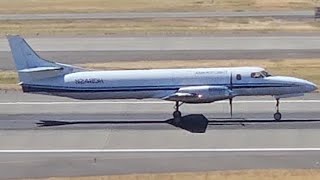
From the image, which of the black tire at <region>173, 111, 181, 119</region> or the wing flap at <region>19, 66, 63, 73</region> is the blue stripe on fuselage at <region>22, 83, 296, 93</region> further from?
the black tire at <region>173, 111, 181, 119</region>

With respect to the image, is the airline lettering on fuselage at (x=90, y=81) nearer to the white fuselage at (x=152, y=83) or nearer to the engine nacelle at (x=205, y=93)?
the white fuselage at (x=152, y=83)

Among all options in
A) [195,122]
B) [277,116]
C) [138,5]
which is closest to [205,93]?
[195,122]

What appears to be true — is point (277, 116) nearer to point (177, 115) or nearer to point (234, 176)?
point (177, 115)

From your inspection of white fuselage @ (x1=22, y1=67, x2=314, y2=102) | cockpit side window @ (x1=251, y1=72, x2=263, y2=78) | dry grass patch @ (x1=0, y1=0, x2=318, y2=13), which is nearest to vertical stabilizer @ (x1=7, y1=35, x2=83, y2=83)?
white fuselage @ (x1=22, y1=67, x2=314, y2=102)

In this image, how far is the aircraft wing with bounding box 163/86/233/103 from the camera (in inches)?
1508

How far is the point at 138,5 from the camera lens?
4023 inches

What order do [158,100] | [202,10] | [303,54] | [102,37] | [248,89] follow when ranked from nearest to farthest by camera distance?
[248,89] → [158,100] → [303,54] → [102,37] → [202,10]

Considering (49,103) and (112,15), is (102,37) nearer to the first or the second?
(112,15)

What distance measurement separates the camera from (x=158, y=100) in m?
43.0

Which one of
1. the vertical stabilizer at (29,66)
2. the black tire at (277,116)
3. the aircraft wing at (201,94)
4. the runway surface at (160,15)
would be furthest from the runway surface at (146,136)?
the runway surface at (160,15)

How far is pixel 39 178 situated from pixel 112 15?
61266 millimetres

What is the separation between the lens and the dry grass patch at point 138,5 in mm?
97375

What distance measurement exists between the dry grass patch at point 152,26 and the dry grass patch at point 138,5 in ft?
39.6

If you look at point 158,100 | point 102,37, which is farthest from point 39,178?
point 102,37
